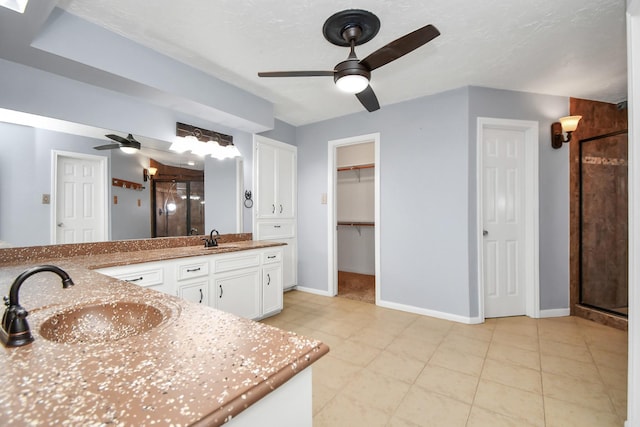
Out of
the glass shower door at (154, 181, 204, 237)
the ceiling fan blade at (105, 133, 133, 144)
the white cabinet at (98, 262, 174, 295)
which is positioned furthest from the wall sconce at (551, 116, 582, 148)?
the ceiling fan blade at (105, 133, 133, 144)

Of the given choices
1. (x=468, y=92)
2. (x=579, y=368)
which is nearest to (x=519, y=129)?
(x=468, y=92)

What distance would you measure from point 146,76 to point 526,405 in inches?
136

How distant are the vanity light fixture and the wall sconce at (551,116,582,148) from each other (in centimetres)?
354

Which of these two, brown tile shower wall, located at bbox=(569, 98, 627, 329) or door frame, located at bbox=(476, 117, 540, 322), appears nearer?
door frame, located at bbox=(476, 117, 540, 322)

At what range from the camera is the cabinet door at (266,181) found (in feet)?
11.9

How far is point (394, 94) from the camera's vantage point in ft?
10.1

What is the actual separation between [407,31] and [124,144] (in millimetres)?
2511

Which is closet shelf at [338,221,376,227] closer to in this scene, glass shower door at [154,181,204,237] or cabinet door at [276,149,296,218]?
cabinet door at [276,149,296,218]

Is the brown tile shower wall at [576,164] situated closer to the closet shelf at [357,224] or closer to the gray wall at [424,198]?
the gray wall at [424,198]

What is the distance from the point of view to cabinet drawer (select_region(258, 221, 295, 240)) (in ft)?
12.0

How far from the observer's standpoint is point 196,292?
7.83ft

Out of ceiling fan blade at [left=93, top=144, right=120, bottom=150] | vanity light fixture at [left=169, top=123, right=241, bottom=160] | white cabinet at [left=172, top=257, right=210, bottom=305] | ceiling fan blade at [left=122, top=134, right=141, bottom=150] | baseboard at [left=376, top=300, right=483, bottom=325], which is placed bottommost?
baseboard at [left=376, top=300, right=483, bottom=325]

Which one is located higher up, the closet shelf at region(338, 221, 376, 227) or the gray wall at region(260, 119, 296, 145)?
the gray wall at region(260, 119, 296, 145)
